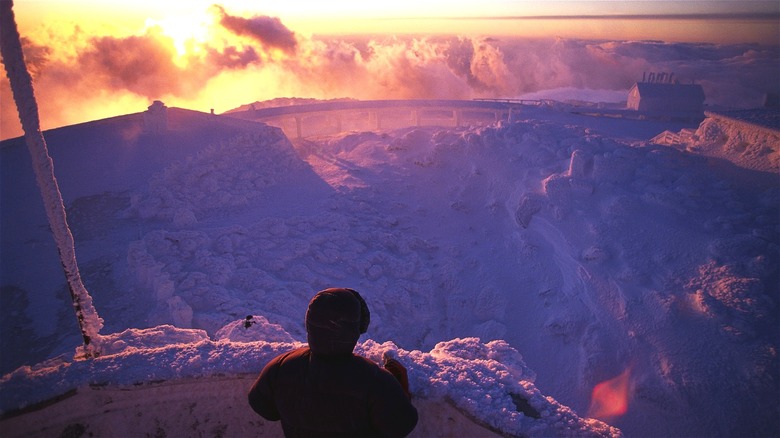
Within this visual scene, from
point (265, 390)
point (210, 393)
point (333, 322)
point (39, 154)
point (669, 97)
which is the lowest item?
point (210, 393)

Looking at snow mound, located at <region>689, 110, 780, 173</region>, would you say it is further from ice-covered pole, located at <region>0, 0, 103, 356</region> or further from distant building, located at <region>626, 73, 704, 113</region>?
distant building, located at <region>626, 73, 704, 113</region>

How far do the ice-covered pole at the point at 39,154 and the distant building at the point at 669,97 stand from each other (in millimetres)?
40289

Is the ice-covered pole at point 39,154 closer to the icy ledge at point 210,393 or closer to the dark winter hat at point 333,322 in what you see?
the icy ledge at point 210,393

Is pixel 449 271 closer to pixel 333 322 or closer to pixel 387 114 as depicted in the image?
pixel 333 322

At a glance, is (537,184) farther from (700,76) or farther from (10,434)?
(700,76)

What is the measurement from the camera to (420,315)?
40.1 feet

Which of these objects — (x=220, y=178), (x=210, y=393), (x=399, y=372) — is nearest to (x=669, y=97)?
(x=220, y=178)

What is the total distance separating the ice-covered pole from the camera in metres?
3.93

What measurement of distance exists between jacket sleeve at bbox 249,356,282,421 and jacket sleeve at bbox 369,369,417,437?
0.62 metres

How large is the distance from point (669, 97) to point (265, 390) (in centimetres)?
4111

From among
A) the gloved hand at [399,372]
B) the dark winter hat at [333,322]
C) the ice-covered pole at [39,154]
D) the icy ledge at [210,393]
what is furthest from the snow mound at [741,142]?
the ice-covered pole at [39,154]

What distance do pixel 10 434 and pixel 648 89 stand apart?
42071 millimetres

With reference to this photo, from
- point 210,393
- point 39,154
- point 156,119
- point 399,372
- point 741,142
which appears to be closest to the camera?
point 399,372

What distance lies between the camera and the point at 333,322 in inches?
81.9
